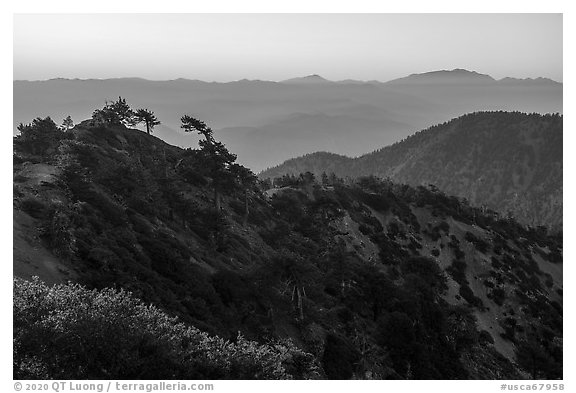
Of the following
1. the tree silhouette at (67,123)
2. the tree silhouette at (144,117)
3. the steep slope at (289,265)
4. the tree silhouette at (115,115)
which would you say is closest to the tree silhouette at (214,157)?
the steep slope at (289,265)

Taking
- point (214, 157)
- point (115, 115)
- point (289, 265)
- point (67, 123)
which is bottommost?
point (289, 265)

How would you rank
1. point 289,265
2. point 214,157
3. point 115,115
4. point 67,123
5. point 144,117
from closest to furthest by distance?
point 289,265
point 214,157
point 67,123
point 115,115
point 144,117

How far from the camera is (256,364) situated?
17391mm

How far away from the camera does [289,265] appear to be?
33.1 meters

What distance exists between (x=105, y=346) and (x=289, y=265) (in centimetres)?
1908

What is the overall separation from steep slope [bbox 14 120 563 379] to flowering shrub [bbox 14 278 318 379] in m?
5.89

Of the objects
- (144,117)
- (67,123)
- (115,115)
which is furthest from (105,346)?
(144,117)

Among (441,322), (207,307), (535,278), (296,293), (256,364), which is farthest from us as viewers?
(535,278)

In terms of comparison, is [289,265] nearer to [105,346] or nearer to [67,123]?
[105,346]

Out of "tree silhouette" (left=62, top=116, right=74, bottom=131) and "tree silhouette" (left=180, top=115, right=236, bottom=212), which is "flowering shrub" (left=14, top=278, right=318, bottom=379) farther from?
"tree silhouette" (left=62, top=116, right=74, bottom=131)
